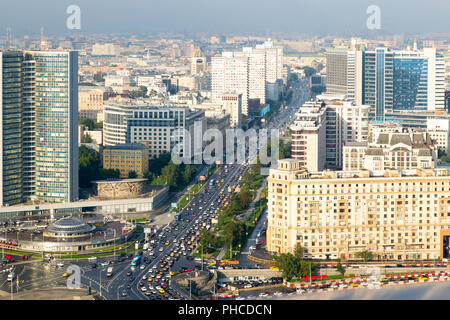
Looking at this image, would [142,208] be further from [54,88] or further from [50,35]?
[50,35]

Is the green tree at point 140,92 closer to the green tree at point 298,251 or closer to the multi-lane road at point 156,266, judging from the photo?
the multi-lane road at point 156,266

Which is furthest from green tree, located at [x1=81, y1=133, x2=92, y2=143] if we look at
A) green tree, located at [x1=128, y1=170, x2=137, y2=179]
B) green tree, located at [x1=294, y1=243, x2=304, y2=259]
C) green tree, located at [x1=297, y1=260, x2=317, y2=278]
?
green tree, located at [x1=297, y1=260, x2=317, y2=278]

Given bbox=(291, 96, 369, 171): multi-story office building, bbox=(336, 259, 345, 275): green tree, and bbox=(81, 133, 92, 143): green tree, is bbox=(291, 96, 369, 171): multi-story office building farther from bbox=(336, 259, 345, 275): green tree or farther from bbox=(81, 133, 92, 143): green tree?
bbox=(336, 259, 345, 275): green tree

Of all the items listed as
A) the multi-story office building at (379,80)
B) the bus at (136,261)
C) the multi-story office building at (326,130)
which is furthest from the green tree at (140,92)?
the bus at (136,261)

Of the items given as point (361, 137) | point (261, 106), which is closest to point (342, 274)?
point (361, 137)

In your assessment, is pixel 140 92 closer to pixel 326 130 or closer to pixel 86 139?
pixel 86 139

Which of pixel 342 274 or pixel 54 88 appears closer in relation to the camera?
pixel 342 274
